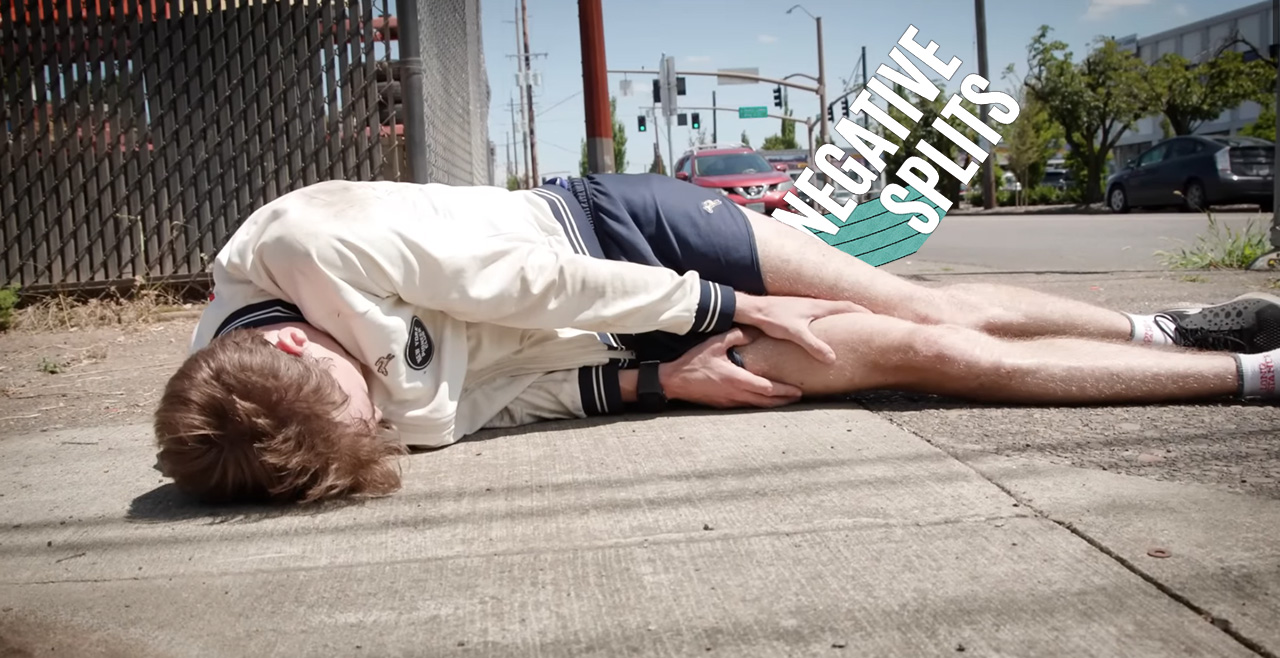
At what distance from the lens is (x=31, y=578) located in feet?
6.86

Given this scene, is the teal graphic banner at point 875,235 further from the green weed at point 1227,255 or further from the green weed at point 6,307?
the green weed at point 6,307

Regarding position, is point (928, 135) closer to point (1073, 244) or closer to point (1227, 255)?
point (1073, 244)

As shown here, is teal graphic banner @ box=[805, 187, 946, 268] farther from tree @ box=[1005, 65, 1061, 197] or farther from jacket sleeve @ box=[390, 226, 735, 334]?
tree @ box=[1005, 65, 1061, 197]

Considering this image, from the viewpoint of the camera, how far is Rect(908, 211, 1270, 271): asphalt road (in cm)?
910

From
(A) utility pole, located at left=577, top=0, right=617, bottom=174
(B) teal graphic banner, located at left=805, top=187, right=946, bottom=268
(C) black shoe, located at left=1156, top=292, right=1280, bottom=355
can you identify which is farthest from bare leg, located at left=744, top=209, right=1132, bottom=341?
(A) utility pole, located at left=577, top=0, right=617, bottom=174

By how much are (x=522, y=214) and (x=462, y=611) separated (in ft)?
5.03

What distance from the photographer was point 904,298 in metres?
3.21

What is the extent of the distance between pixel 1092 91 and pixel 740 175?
40.2 feet

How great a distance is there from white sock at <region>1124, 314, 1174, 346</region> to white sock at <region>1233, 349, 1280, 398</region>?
1.11ft

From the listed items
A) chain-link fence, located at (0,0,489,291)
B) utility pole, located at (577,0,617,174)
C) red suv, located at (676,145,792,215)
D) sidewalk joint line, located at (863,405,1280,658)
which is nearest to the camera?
sidewalk joint line, located at (863,405,1280,658)

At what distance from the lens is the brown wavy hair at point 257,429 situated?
7.23 feet

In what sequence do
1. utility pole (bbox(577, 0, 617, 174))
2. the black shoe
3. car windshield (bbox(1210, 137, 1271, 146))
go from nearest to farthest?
the black shoe
utility pole (bbox(577, 0, 617, 174))
car windshield (bbox(1210, 137, 1271, 146))

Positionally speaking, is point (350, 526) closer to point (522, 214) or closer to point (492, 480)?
point (492, 480)

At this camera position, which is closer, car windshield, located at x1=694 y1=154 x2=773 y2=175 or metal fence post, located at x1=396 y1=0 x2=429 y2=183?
metal fence post, located at x1=396 y1=0 x2=429 y2=183
